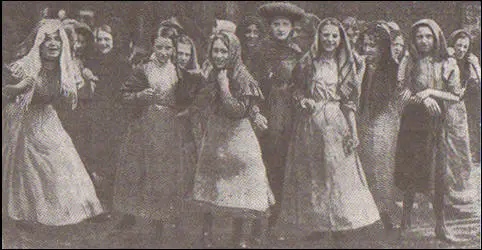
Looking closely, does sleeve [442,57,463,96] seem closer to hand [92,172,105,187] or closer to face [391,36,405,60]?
face [391,36,405,60]

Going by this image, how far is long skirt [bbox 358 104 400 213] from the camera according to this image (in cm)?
597

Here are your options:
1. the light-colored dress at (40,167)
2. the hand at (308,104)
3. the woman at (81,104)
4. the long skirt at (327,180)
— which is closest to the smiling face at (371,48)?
the long skirt at (327,180)

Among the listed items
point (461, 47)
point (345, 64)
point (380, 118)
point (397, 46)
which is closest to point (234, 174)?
point (345, 64)

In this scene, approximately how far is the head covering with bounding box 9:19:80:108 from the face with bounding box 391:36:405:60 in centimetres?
279

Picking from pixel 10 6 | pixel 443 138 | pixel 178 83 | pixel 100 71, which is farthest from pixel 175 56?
pixel 443 138

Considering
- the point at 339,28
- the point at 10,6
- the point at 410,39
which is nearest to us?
the point at 339,28

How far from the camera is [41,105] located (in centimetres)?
577

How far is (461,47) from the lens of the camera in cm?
613

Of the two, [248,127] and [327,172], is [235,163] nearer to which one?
[248,127]

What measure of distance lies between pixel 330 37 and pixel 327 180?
1.15 metres

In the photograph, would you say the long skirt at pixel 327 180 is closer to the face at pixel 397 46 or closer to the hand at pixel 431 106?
the hand at pixel 431 106

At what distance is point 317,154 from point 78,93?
2.18 metres

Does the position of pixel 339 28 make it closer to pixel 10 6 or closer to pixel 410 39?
pixel 410 39

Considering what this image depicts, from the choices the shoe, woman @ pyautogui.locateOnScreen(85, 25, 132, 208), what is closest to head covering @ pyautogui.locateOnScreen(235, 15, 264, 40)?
woman @ pyautogui.locateOnScreen(85, 25, 132, 208)
